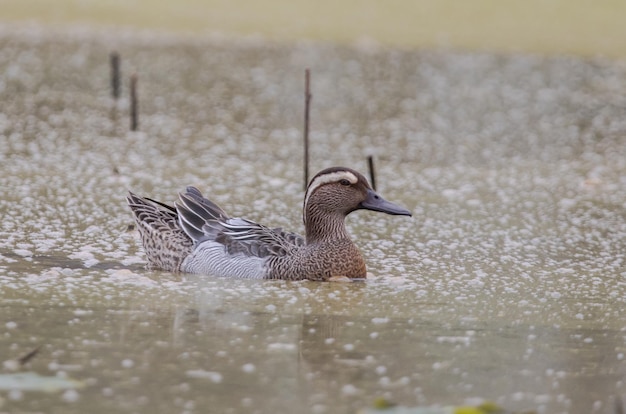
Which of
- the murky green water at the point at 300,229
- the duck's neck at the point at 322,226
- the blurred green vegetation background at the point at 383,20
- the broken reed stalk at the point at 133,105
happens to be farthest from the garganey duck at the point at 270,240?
the blurred green vegetation background at the point at 383,20

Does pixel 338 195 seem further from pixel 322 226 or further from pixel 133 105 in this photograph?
pixel 133 105

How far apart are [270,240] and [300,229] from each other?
144cm

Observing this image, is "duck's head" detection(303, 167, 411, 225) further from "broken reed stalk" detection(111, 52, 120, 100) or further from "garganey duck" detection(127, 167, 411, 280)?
"broken reed stalk" detection(111, 52, 120, 100)

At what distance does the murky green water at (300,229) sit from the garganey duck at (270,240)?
128 mm

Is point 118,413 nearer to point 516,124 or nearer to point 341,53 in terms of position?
point 516,124

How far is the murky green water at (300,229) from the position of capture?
5293 millimetres

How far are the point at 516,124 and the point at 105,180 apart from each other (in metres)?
5.61

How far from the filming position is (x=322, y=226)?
7402 mm

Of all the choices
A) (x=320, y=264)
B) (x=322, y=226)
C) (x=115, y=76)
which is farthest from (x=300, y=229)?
(x=115, y=76)

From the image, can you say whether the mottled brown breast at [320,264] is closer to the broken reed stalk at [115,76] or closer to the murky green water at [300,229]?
the murky green water at [300,229]

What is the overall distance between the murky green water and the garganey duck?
13cm

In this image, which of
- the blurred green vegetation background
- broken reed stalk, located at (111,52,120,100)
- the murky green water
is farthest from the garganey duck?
the blurred green vegetation background

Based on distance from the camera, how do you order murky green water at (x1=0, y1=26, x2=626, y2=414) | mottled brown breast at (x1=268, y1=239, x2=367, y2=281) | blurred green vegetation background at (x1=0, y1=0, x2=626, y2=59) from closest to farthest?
murky green water at (x1=0, y1=26, x2=626, y2=414)
mottled brown breast at (x1=268, y1=239, x2=367, y2=281)
blurred green vegetation background at (x1=0, y1=0, x2=626, y2=59)

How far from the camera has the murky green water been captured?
17.4 feet
